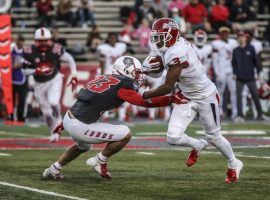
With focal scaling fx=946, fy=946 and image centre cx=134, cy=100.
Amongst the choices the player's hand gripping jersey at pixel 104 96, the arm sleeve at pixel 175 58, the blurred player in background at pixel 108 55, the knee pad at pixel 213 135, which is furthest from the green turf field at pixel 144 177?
the blurred player in background at pixel 108 55

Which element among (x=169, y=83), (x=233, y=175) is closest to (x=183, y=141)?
(x=233, y=175)

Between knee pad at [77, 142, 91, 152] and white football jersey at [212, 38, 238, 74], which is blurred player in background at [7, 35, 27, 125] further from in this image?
knee pad at [77, 142, 91, 152]

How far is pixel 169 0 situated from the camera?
26.9 metres

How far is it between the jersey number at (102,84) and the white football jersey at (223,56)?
12.0 metres

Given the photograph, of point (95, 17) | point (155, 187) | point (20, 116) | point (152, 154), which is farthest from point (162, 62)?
point (95, 17)

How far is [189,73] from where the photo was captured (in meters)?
9.73

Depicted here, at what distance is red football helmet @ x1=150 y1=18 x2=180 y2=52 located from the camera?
31.9 feet

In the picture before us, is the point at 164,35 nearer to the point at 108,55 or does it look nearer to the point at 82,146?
the point at 82,146

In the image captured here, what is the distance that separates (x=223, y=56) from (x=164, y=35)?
11.9 meters

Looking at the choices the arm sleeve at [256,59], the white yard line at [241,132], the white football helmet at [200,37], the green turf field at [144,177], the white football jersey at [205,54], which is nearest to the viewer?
the green turf field at [144,177]

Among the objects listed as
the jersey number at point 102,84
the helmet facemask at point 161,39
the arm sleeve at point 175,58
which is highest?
the helmet facemask at point 161,39

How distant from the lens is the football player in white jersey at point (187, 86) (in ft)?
31.5

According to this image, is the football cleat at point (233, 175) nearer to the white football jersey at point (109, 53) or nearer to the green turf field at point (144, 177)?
the green turf field at point (144, 177)

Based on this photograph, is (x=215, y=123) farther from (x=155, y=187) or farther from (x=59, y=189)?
(x=59, y=189)
